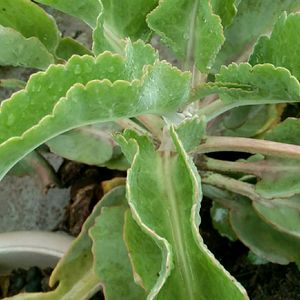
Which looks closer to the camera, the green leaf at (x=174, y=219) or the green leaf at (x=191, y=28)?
the green leaf at (x=174, y=219)

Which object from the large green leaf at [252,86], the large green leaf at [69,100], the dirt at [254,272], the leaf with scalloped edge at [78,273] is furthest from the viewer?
the dirt at [254,272]

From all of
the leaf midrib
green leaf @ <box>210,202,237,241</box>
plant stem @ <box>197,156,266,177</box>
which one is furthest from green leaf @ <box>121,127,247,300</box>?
green leaf @ <box>210,202,237,241</box>

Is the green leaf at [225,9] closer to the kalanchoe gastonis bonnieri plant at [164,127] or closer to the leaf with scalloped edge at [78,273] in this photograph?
A: the kalanchoe gastonis bonnieri plant at [164,127]

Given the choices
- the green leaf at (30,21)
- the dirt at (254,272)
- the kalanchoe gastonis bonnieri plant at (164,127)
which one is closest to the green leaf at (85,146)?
the kalanchoe gastonis bonnieri plant at (164,127)

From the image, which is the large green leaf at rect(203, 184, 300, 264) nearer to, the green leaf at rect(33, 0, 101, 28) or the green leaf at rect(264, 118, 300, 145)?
the green leaf at rect(264, 118, 300, 145)

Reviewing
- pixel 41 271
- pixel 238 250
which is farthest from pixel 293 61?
pixel 41 271

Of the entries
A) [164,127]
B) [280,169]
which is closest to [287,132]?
[280,169]
